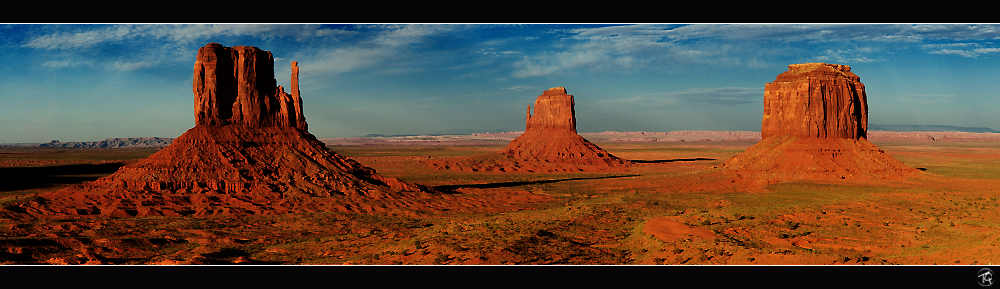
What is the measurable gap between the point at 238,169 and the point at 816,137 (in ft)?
155

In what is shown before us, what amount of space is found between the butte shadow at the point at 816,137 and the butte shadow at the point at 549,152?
25.1m

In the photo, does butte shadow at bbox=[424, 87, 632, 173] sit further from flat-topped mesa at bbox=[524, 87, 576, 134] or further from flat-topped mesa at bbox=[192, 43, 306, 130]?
flat-topped mesa at bbox=[192, 43, 306, 130]

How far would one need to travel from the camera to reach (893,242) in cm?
1891

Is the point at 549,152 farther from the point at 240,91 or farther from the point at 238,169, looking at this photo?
the point at 238,169

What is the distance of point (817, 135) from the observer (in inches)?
1965

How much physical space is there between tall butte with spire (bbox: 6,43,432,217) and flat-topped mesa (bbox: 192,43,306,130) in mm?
60

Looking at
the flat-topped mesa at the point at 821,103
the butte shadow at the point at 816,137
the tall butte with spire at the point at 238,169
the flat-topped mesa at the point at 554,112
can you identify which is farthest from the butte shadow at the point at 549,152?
the tall butte with spire at the point at 238,169

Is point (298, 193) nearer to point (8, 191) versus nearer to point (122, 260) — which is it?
point (122, 260)

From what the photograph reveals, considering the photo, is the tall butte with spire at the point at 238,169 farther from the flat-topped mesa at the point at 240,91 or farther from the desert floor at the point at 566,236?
the desert floor at the point at 566,236

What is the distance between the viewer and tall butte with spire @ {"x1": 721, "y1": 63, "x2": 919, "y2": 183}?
46625 mm
